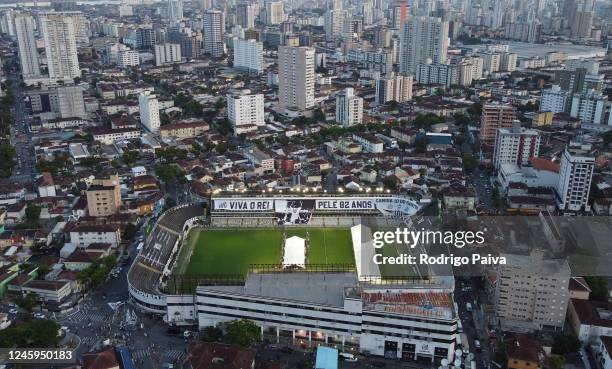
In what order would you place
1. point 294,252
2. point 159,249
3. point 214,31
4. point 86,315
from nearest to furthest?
point 86,315, point 159,249, point 294,252, point 214,31

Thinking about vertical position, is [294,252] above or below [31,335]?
below

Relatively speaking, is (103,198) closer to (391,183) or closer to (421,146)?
(391,183)

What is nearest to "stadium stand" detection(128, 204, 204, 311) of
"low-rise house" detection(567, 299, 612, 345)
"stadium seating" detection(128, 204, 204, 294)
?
"stadium seating" detection(128, 204, 204, 294)

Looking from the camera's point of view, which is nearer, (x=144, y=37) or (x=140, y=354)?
(x=140, y=354)

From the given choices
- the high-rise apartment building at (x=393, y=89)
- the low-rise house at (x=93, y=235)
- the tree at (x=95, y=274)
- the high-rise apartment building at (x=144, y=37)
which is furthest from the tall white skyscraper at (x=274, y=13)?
the tree at (x=95, y=274)

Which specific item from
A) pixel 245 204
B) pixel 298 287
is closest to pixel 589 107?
pixel 245 204

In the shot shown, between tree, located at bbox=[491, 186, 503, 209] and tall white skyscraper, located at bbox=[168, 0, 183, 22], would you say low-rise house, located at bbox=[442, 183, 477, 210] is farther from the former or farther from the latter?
tall white skyscraper, located at bbox=[168, 0, 183, 22]

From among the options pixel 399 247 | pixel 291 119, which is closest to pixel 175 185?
pixel 399 247
